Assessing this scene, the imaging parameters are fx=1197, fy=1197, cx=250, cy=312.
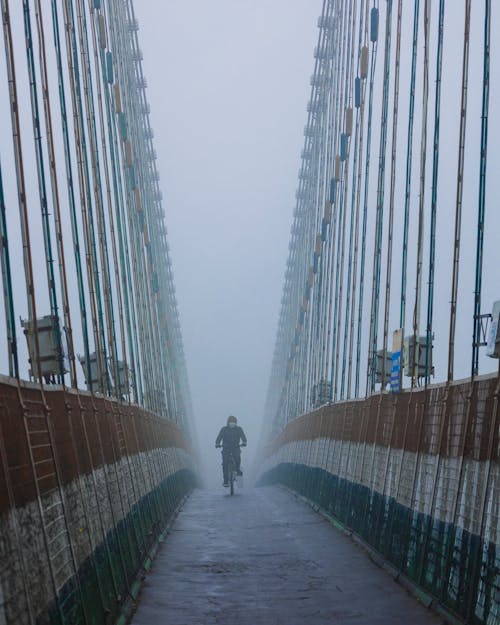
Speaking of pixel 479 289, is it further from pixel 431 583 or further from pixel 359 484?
pixel 359 484

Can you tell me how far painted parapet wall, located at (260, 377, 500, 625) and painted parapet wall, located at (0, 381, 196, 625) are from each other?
2.01 m

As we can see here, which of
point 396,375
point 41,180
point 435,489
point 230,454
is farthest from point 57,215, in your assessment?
point 230,454

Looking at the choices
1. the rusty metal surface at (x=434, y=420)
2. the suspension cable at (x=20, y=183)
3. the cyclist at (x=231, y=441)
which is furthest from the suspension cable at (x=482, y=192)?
the cyclist at (x=231, y=441)

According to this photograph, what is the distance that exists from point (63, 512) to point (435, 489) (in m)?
2.91

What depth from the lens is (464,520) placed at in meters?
6.91

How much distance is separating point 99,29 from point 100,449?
48.9 ft

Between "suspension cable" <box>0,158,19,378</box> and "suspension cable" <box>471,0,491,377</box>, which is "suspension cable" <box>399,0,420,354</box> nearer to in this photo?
"suspension cable" <box>471,0,491,377</box>

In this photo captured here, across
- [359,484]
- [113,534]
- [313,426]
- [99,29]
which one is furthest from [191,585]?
[99,29]

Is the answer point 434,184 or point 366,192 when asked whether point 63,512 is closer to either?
point 434,184

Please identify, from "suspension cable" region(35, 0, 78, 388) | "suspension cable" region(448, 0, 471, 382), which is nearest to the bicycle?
"suspension cable" region(35, 0, 78, 388)

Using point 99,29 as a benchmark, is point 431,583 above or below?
below

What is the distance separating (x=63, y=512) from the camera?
611 centimetres

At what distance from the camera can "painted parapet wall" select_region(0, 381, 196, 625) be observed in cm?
475

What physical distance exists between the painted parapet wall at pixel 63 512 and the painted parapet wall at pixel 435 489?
2013 millimetres
